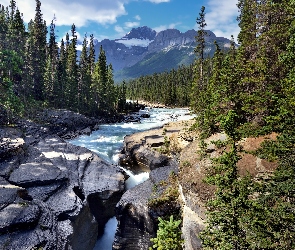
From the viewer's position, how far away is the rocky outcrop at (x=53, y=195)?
15.2 metres

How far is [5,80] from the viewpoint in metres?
23.8

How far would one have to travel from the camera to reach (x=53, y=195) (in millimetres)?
19953

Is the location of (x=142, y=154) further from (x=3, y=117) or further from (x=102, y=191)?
(x=3, y=117)

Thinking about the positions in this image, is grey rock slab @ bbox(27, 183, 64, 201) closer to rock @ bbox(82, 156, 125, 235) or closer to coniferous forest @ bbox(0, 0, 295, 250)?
rock @ bbox(82, 156, 125, 235)

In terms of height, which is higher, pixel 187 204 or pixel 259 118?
pixel 259 118

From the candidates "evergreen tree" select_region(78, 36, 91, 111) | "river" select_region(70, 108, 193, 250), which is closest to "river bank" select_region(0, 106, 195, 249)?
"river" select_region(70, 108, 193, 250)

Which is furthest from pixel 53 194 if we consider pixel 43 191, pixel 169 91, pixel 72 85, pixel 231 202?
pixel 169 91

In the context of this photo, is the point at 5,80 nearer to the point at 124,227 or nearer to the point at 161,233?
the point at 124,227

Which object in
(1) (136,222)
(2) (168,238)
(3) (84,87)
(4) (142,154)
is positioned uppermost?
(3) (84,87)

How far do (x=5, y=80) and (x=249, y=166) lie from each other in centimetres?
2251

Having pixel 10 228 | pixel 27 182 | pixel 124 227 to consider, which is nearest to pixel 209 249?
pixel 124 227

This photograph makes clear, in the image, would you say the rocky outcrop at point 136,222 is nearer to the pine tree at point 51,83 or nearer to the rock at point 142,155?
the rock at point 142,155

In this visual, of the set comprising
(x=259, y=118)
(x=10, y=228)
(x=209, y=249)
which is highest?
(x=259, y=118)

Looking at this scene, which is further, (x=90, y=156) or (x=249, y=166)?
(x=90, y=156)
